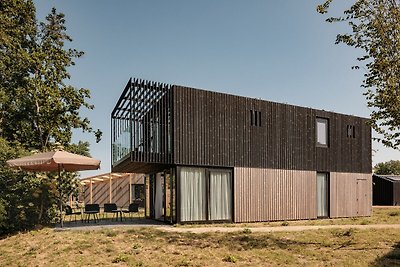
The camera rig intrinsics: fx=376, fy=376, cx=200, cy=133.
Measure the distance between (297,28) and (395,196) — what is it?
27649 millimetres

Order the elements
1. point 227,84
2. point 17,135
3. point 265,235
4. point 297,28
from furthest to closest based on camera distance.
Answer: point 17,135 < point 227,84 < point 297,28 < point 265,235

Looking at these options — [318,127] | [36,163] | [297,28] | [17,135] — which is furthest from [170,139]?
[17,135]

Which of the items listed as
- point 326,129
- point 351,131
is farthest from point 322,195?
point 351,131

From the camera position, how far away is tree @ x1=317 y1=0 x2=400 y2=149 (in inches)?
428

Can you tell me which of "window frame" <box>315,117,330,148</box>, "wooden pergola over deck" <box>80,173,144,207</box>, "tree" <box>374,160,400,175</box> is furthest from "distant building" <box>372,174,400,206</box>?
"wooden pergola over deck" <box>80,173,144,207</box>

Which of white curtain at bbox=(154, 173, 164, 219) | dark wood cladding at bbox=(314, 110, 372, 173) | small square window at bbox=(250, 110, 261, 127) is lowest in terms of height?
white curtain at bbox=(154, 173, 164, 219)

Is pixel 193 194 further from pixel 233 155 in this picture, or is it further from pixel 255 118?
pixel 255 118

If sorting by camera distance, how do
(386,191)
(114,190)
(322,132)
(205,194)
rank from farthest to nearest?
(386,191), (114,190), (322,132), (205,194)

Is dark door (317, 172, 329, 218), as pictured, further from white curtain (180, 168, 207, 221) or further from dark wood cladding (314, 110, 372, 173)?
white curtain (180, 168, 207, 221)

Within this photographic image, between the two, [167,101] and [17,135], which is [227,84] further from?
[17,135]

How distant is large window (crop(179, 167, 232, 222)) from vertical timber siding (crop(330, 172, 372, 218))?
724 cm

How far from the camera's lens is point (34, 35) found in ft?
79.2

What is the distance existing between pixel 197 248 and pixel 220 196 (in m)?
6.52

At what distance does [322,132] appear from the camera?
20828mm
